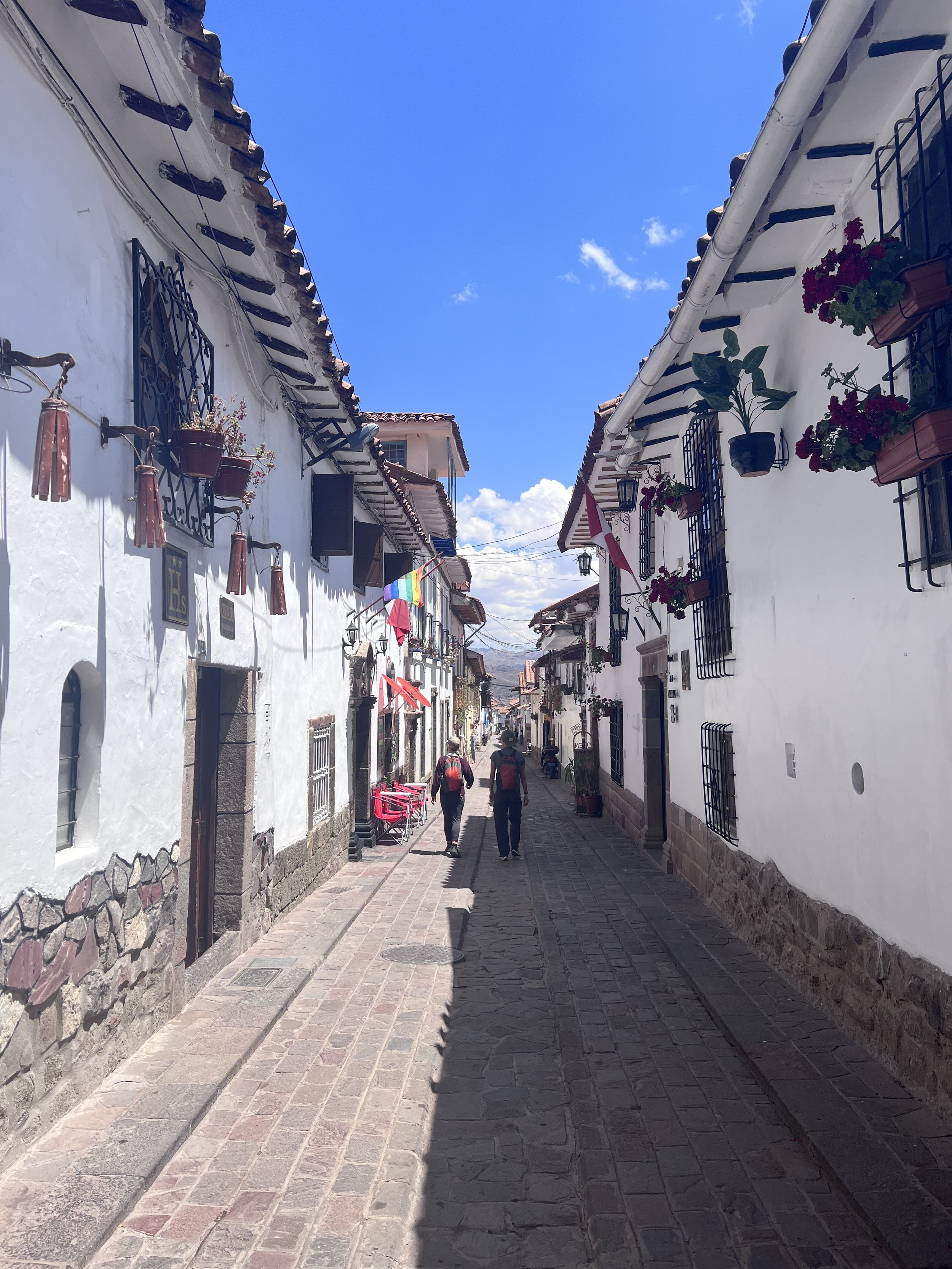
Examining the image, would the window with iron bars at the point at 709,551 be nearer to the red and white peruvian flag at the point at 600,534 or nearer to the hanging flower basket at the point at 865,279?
the red and white peruvian flag at the point at 600,534

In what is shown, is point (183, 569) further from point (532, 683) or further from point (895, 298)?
point (532, 683)

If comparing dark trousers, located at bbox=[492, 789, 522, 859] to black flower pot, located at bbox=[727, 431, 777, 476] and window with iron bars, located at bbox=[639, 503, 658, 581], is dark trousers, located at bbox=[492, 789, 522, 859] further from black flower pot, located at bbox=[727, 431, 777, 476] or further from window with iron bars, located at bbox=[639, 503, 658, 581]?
black flower pot, located at bbox=[727, 431, 777, 476]

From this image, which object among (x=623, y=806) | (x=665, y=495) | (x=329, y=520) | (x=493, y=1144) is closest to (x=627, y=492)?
(x=665, y=495)

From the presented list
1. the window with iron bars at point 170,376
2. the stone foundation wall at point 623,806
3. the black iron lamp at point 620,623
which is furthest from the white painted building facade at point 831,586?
the black iron lamp at point 620,623

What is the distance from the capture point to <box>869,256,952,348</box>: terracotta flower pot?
3.34m

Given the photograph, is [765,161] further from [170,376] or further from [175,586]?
[175,586]

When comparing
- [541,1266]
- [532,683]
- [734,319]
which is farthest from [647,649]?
[532,683]

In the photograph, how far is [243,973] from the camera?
247 inches

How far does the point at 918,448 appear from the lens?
11.2 feet

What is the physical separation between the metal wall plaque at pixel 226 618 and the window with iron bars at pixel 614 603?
8.71 m

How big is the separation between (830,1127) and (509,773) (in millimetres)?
8350

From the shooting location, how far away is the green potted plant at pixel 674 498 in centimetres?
797

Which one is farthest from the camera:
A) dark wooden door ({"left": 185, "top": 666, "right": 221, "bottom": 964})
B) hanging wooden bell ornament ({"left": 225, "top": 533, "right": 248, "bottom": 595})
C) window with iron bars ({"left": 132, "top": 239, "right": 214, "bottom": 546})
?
dark wooden door ({"left": 185, "top": 666, "right": 221, "bottom": 964})

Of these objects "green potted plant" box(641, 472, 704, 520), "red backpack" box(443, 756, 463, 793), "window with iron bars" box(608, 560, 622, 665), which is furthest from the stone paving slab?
"window with iron bars" box(608, 560, 622, 665)
